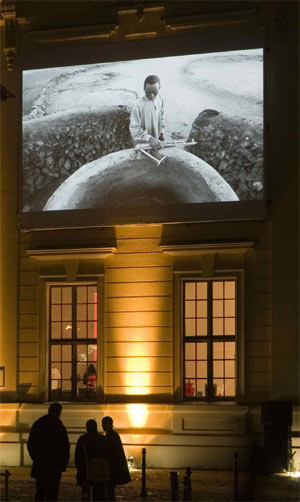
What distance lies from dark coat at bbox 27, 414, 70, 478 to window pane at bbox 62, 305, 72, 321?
573 centimetres

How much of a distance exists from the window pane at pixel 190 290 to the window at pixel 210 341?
0.8 inches

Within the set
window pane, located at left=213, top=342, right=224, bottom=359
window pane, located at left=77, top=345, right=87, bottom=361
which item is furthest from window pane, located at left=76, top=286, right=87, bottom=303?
window pane, located at left=213, top=342, right=224, bottom=359

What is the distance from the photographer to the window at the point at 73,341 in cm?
2019

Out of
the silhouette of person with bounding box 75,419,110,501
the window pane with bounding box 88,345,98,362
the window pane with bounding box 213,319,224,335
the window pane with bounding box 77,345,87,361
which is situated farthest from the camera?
the window pane with bounding box 77,345,87,361

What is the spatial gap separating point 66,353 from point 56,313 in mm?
836

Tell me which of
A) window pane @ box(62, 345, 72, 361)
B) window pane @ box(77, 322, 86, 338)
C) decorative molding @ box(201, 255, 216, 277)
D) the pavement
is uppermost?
decorative molding @ box(201, 255, 216, 277)

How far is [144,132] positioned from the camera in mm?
19875

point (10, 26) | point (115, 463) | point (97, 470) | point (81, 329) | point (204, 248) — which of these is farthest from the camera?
point (10, 26)

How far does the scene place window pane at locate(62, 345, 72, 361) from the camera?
2033cm

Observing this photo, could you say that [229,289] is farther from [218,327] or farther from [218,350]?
[218,350]

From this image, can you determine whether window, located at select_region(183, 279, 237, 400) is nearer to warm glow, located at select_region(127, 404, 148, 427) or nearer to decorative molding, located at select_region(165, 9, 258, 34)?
warm glow, located at select_region(127, 404, 148, 427)

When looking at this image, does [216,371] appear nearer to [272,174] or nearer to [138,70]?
[272,174]

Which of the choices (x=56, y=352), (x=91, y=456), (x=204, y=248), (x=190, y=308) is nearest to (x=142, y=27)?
(x=204, y=248)

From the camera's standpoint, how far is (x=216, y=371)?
1964cm
